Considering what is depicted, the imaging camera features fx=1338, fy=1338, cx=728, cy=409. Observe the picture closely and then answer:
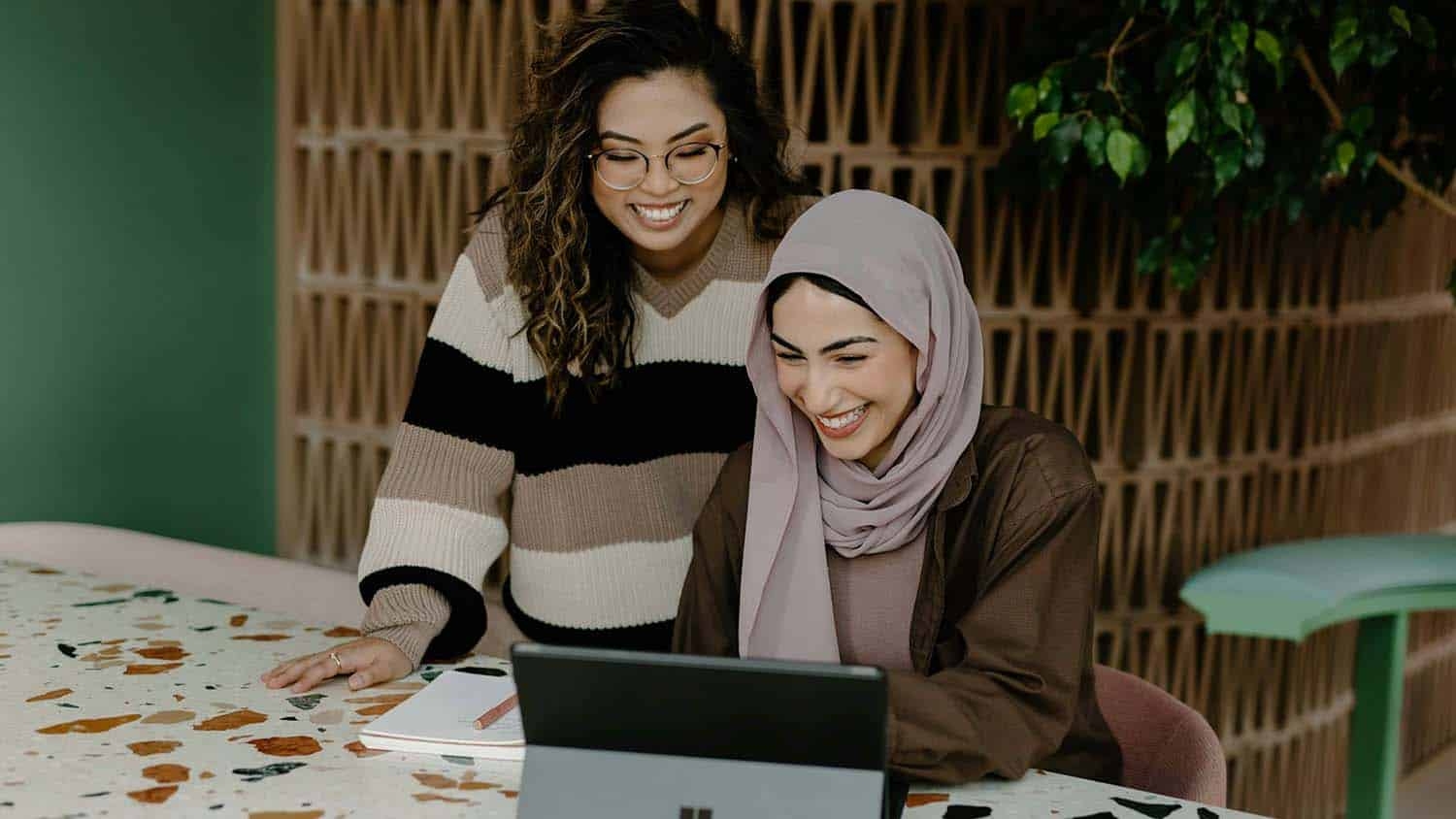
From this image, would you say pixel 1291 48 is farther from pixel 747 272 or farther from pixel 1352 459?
pixel 1352 459

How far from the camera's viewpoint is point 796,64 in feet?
9.30

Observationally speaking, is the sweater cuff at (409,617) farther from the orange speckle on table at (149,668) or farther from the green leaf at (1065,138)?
the green leaf at (1065,138)

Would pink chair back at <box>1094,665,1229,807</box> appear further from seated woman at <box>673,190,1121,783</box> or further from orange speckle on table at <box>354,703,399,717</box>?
orange speckle on table at <box>354,703,399,717</box>

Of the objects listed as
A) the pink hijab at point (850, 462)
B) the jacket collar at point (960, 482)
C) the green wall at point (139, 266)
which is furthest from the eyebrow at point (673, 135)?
the green wall at point (139, 266)

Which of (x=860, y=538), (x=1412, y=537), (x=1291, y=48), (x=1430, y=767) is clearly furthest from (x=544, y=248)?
(x=1430, y=767)

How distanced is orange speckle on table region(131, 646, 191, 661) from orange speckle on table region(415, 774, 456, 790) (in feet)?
1.61

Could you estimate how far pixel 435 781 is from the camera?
126 cm

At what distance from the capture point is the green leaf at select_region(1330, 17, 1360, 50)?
2.11 meters

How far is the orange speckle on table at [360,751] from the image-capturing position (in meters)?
1.32

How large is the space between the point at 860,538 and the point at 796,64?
1.57m

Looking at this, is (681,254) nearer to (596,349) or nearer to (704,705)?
(596,349)

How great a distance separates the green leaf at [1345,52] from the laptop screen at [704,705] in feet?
5.29

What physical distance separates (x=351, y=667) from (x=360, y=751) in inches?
8.4

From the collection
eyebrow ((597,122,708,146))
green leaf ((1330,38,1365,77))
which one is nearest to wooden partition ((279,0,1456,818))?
green leaf ((1330,38,1365,77))
